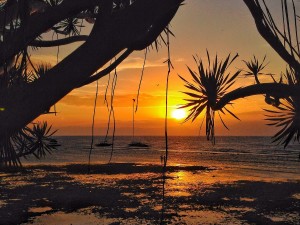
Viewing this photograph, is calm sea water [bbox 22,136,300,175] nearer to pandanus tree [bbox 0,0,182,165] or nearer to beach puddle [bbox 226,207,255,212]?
beach puddle [bbox 226,207,255,212]

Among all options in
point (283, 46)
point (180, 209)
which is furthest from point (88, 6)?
point (180, 209)

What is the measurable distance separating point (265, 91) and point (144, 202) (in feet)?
65.3

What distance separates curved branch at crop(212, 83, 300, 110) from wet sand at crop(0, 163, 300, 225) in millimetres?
10515

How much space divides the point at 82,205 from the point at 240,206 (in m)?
8.26

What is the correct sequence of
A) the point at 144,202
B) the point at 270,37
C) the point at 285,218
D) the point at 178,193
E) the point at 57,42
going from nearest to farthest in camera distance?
the point at 270,37
the point at 57,42
the point at 285,218
the point at 144,202
the point at 178,193

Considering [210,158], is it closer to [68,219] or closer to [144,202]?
[144,202]

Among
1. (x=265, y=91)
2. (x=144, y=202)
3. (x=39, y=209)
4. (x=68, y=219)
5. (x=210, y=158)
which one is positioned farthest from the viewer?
(x=210, y=158)

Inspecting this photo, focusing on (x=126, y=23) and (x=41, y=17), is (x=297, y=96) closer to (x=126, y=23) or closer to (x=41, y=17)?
(x=126, y=23)

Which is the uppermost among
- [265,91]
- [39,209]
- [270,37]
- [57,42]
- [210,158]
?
[57,42]

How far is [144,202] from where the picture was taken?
74.4 ft

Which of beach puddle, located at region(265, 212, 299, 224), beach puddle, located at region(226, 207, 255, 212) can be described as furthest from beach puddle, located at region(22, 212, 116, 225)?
beach puddle, located at region(265, 212, 299, 224)

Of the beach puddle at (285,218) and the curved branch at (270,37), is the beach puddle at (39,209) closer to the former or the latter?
the beach puddle at (285,218)

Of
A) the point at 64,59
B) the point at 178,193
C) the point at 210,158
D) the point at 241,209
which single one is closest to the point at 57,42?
the point at 64,59

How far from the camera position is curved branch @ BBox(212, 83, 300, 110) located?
3357mm
